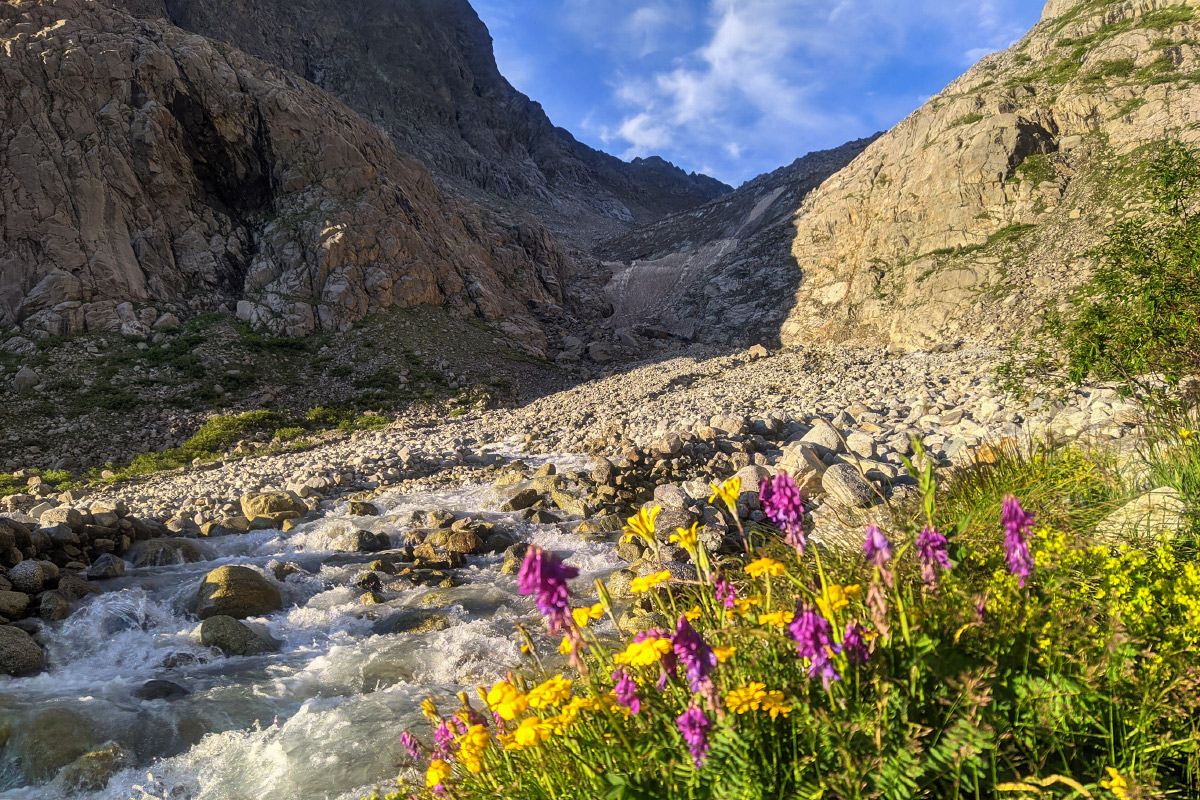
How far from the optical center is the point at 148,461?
17.7 meters

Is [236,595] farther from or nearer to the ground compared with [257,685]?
farther from the ground

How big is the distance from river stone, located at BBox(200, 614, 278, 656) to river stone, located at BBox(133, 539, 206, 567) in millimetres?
3332

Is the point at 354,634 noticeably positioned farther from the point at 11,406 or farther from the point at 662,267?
the point at 662,267

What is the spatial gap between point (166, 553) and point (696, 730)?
1096 centimetres

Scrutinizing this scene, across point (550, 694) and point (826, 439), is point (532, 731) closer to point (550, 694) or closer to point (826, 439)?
point (550, 694)

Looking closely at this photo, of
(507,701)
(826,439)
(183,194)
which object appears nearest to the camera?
(507,701)

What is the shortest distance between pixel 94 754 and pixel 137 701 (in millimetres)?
881

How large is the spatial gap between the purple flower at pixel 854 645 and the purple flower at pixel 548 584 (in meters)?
0.92

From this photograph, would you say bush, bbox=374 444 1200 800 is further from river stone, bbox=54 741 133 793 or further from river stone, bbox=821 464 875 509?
river stone, bbox=821 464 875 509

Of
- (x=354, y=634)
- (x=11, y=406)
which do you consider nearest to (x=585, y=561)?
(x=354, y=634)

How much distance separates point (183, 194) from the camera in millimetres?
30047

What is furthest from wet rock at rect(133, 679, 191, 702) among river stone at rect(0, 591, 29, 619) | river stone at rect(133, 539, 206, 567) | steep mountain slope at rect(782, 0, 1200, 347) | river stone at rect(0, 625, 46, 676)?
steep mountain slope at rect(782, 0, 1200, 347)

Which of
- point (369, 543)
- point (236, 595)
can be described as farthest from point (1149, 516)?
point (369, 543)

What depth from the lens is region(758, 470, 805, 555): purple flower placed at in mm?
2350
